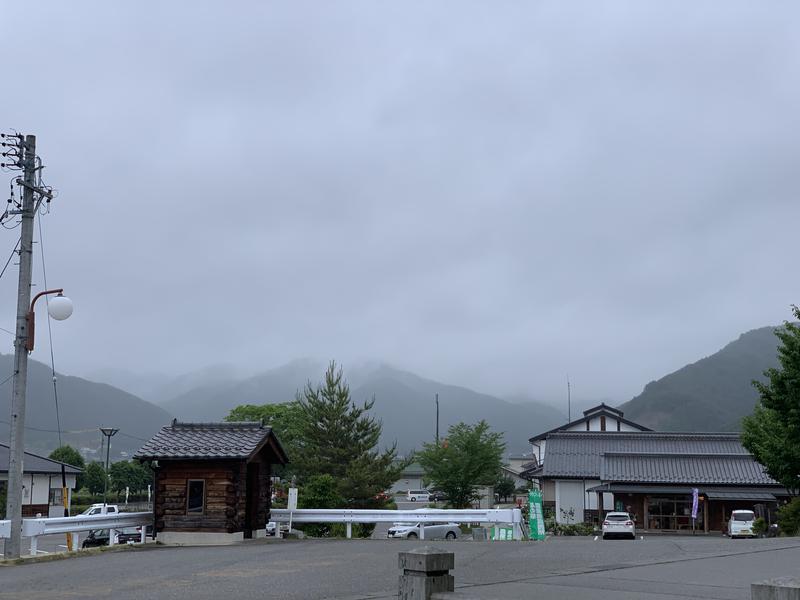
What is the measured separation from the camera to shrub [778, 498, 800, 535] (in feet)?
96.6

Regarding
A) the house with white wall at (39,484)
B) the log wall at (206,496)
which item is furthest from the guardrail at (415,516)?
the house with white wall at (39,484)

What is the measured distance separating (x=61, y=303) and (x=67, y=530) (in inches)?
209

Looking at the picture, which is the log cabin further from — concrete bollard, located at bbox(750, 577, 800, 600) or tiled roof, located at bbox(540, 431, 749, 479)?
tiled roof, located at bbox(540, 431, 749, 479)

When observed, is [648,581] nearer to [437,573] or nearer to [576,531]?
[437,573]

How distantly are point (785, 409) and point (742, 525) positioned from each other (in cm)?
1401

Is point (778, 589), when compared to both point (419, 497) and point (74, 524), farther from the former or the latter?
point (419, 497)

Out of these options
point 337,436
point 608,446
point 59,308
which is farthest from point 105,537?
point 608,446

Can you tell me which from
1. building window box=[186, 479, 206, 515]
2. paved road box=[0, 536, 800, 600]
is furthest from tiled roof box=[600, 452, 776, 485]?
building window box=[186, 479, 206, 515]

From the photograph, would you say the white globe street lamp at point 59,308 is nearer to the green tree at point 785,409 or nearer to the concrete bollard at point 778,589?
the concrete bollard at point 778,589

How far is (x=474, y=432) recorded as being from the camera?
53.0 meters

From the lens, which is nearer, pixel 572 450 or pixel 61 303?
pixel 61 303

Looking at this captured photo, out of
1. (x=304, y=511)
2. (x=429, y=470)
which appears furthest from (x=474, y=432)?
(x=304, y=511)

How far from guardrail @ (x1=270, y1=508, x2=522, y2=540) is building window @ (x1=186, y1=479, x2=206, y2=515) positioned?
9.23 ft

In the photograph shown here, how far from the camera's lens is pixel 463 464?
169 feet
